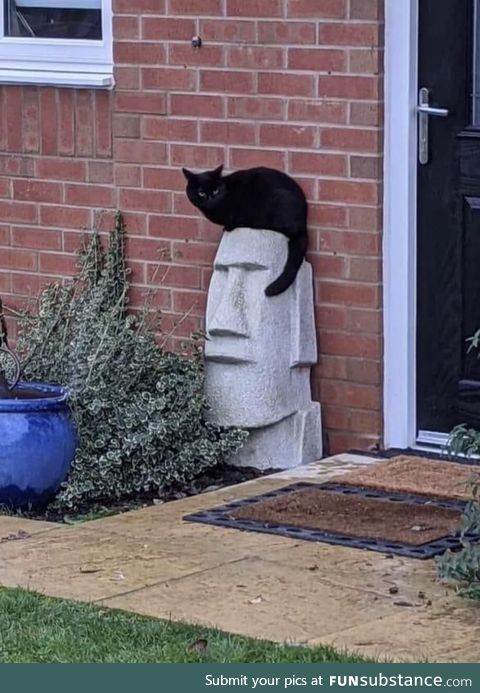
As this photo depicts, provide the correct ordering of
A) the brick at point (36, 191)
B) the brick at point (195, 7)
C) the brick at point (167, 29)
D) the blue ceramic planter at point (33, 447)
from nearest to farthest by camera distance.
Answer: the blue ceramic planter at point (33, 447) → the brick at point (195, 7) → the brick at point (167, 29) → the brick at point (36, 191)

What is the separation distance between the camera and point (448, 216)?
7.42 metres

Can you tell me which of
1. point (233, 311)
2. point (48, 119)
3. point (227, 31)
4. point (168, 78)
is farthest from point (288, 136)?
point (48, 119)

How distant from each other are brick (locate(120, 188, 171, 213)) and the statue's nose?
2.11ft

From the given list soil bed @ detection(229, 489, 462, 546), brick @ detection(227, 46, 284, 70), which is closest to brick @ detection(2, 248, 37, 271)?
brick @ detection(227, 46, 284, 70)

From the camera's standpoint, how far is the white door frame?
7.34 meters

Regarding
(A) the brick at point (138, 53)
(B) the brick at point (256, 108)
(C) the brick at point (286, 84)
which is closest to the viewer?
(C) the brick at point (286, 84)

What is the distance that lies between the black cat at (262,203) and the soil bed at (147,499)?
798mm

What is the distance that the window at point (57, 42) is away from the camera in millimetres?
8188

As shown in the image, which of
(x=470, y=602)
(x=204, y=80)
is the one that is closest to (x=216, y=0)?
(x=204, y=80)

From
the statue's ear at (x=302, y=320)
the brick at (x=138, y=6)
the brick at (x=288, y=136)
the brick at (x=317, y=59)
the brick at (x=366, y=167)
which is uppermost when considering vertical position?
the brick at (x=138, y=6)

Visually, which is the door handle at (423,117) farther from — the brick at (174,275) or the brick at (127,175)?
the brick at (127,175)

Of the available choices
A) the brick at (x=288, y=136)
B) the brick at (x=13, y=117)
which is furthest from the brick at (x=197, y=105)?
the brick at (x=13, y=117)

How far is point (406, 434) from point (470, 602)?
80.6 inches

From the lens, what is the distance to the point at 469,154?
7312 mm
